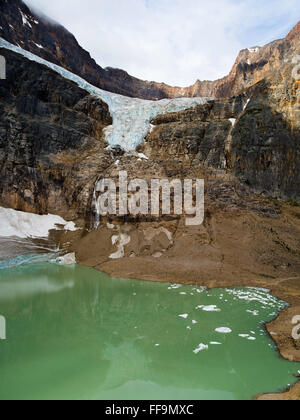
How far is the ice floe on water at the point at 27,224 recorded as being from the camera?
18250 millimetres

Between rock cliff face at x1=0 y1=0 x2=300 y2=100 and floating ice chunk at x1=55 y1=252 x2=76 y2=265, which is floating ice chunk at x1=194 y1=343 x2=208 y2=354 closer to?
floating ice chunk at x1=55 y1=252 x2=76 y2=265

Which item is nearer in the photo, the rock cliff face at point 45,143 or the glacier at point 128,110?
the rock cliff face at point 45,143

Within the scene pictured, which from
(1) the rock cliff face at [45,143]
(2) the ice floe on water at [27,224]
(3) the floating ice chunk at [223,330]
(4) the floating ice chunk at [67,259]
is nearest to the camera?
(3) the floating ice chunk at [223,330]

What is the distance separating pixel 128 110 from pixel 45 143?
36.4 ft

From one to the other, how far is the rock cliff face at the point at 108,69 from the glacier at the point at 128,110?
5.10 metres

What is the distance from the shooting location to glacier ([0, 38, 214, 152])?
27.4 meters

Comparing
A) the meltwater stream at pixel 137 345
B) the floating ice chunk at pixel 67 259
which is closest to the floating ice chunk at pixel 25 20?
the floating ice chunk at pixel 67 259

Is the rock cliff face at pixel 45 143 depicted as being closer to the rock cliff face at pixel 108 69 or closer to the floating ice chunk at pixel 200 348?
the rock cliff face at pixel 108 69

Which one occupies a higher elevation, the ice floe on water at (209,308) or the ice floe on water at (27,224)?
the ice floe on water at (27,224)

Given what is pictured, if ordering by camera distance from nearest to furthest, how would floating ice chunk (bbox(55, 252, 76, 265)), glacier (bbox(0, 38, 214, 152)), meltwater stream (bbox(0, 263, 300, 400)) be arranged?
meltwater stream (bbox(0, 263, 300, 400)) → floating ice chunk (bbox(55, 252, 76, 265)) → glacier (bbox(0, 38, 214, 152))

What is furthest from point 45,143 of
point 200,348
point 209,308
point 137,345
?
point 200,348

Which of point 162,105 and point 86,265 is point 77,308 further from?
point 162,105

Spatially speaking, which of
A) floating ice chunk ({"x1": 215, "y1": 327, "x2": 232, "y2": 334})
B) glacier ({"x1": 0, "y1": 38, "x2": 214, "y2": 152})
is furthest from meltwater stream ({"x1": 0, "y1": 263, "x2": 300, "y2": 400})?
glacier ({"x1": 0, "y1": 38, "x2": 214, "y2": 152})

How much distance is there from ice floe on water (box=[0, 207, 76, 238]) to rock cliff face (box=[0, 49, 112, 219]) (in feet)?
2.79
